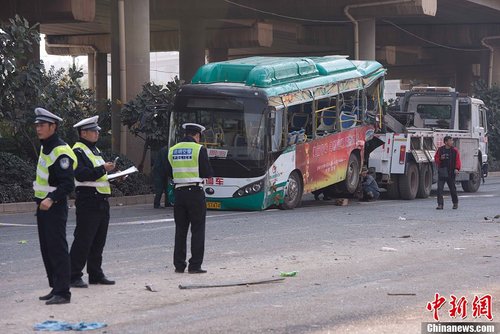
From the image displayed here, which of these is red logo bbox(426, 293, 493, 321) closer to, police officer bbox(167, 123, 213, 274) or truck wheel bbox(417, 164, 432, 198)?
police officer bbox(167, 123, 213, 274)

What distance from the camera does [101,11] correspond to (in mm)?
51500

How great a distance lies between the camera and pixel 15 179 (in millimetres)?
25781

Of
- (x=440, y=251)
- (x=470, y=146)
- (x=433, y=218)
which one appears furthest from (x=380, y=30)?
(x=440, y=251)

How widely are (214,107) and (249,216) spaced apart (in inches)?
106

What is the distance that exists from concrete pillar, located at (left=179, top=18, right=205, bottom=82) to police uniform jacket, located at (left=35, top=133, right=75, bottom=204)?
131 feet

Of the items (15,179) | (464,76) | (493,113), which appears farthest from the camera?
(464,76)

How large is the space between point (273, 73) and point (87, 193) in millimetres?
12340

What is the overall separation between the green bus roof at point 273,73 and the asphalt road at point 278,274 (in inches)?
137

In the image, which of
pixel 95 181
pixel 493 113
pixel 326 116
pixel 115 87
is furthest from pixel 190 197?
pixel 493 113

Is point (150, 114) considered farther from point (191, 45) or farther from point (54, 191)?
point (191, 45)

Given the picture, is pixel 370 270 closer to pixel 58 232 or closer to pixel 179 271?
pixel 179 271

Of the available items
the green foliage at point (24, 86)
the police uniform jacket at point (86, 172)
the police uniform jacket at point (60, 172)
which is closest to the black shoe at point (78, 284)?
the police uniform jacket at point (86, 172)

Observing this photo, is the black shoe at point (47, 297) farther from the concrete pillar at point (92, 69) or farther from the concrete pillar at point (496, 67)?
the concrete pillar at point (92, 69)

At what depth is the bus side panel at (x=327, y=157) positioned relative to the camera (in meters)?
23.9
